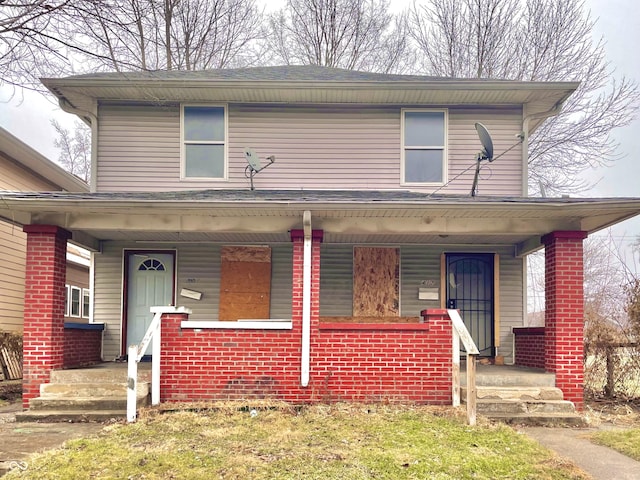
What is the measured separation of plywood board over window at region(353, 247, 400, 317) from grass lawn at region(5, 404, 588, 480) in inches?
113

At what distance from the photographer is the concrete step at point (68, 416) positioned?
6664 mm

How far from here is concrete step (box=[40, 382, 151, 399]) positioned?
704cm

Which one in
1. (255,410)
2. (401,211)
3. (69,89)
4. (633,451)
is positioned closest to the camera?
(633,451)

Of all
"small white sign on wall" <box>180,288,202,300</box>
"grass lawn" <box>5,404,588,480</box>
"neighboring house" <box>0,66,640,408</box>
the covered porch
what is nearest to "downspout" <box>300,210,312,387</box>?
the covered porch

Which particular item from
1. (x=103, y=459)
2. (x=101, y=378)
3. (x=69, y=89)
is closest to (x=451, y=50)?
(x=69, y=89)

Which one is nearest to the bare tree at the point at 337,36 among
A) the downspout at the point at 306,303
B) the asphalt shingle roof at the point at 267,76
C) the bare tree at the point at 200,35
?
the bare tree at the point at 200,35

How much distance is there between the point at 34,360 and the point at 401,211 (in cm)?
548

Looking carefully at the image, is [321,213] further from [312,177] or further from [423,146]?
[423,146]

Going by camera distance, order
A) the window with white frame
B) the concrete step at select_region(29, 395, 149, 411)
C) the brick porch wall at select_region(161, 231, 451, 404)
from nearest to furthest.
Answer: the concrete step at select_region(29, 395, 149, 411)
the brick porch wall at select_region(161, 231, 451, 404)
the window with white frame

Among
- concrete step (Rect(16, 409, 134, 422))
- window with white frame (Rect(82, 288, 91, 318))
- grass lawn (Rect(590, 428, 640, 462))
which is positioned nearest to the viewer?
grass lawn (Rect(590, 428, 640, 462))

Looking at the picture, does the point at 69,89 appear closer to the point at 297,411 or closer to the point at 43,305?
the point at 43,305

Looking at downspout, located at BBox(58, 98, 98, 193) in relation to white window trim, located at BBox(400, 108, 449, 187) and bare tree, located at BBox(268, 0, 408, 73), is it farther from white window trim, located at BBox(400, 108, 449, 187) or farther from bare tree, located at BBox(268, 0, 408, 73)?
bare tree, located at BBox(268, 0, 408, 73)

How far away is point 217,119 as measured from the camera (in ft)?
31.6

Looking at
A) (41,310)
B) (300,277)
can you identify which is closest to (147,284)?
(41,310)
